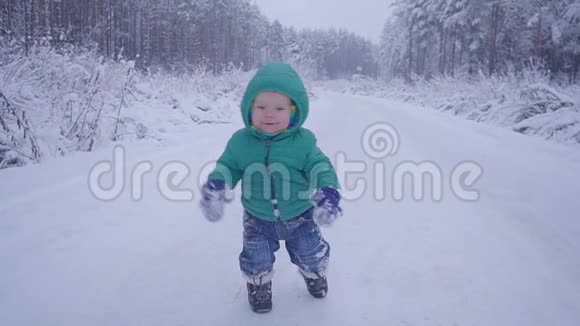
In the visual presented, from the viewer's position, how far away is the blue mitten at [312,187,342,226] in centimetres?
152

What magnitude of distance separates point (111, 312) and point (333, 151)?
3668mm

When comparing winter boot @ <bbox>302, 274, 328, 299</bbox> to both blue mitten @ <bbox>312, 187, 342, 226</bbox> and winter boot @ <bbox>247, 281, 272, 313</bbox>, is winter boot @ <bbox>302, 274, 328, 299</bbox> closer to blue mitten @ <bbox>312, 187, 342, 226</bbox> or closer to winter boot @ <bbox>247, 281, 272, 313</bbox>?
winter boot @ <bbox>247, 281, 272, 313</bbox>

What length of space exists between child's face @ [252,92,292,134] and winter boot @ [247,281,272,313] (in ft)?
2.53

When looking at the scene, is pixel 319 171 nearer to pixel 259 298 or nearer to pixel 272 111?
pixel 272 111

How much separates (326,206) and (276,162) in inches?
14.7

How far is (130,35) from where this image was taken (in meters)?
32.6

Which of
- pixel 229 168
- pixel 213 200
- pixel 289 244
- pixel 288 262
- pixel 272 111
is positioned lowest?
pixel 288 262

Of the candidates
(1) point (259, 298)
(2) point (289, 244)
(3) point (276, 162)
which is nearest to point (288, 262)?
(2) point (289, 244)

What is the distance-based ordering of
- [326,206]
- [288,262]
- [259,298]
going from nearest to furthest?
1. [326,206]
2. [259,298]
3. [288,262]

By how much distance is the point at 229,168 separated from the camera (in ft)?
5.97

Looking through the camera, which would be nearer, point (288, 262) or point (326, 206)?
point (326, 206)

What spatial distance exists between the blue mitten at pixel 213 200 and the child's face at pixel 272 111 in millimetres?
369

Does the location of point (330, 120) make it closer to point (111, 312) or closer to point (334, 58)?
point (111, 312)

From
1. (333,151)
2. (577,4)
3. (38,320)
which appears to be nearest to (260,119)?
(38,320)
